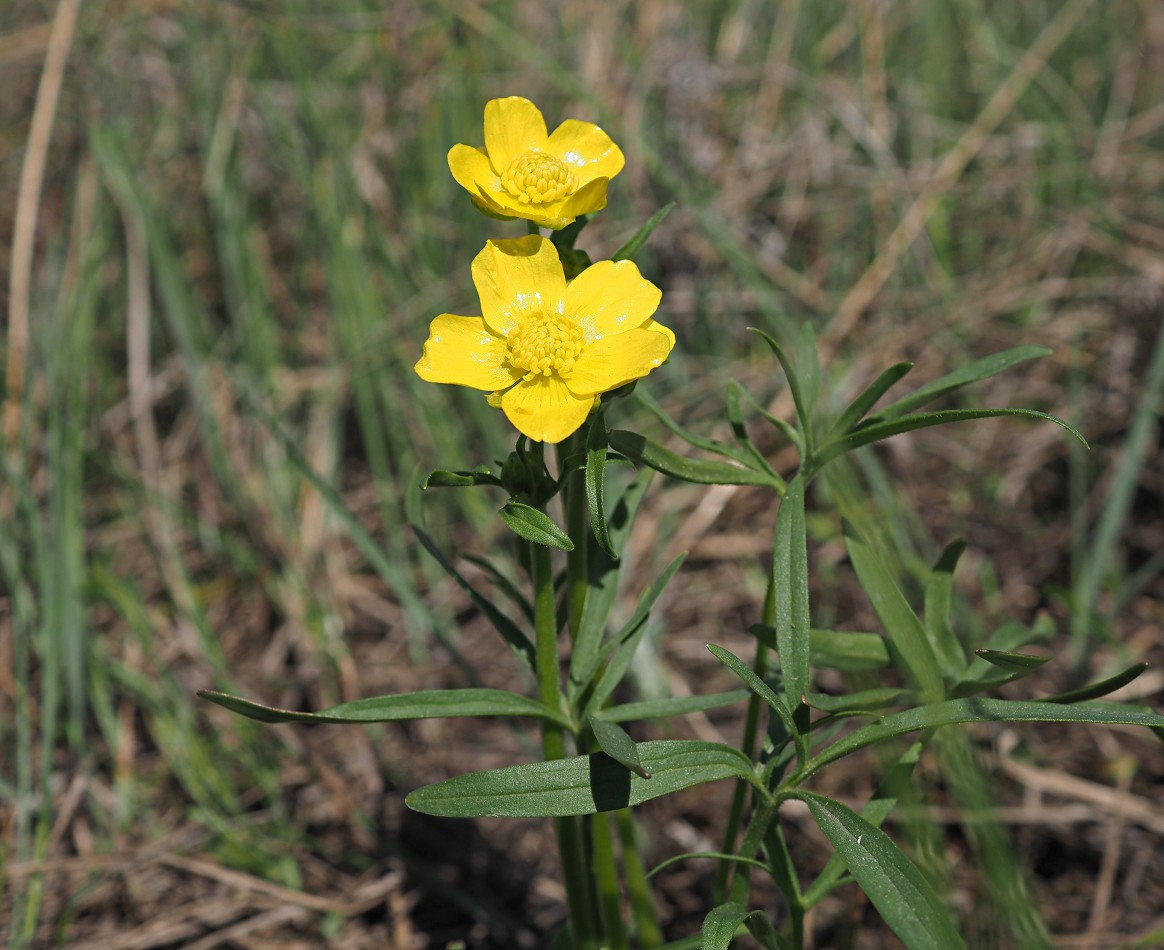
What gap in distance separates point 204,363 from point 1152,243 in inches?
107

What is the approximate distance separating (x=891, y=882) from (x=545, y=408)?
2.01ft

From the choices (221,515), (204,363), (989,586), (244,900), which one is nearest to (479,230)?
(204,363)

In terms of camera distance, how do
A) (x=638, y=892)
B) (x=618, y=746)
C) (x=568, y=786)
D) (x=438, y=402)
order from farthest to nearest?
(x=438, y=402) → (x=638, y=892) → (x=568, y=786) → (x=618, y=746)

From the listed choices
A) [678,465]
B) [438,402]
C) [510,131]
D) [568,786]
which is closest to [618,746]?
[568,786]

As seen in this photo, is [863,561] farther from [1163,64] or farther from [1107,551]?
[1163,64]

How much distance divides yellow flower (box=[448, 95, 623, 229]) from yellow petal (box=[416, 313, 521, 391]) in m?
0.14

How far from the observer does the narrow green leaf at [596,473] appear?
1102mm

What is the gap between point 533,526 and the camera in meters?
1.15

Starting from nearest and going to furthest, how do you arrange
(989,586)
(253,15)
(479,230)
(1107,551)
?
(1107,551), (989,586), (479,230), (253,15)

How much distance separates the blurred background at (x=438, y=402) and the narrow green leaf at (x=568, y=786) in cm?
33

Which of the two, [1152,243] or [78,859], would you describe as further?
[1152,243]

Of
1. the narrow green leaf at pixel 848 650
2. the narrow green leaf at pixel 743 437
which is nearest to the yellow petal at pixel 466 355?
the narrow green leaf at pixel 743 437

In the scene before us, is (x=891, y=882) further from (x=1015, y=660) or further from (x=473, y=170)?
(x=473, y=170)

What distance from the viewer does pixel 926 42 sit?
155 inches
